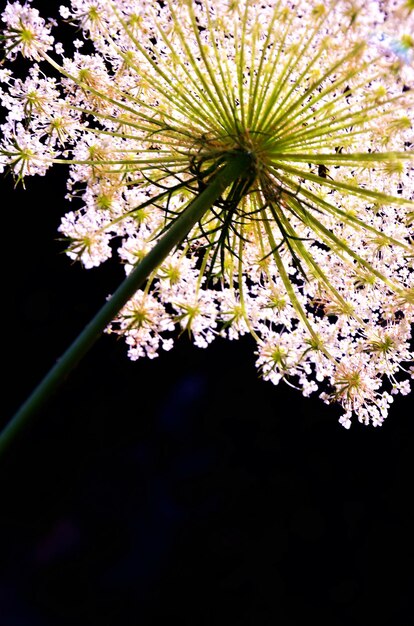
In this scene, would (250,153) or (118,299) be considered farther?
(250,153)

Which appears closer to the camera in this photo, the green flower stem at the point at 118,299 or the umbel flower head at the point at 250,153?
the green flower stem at the point at 118,299

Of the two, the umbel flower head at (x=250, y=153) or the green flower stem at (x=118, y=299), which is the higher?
the umbel flower head at (x=250, y=153)

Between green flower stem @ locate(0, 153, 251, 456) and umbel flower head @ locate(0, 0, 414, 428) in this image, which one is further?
umbel flower head @ locate(0, 0, 414, 428)

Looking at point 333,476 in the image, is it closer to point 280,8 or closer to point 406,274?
point 406,274

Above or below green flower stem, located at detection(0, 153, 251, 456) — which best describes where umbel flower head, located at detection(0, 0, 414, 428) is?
above
